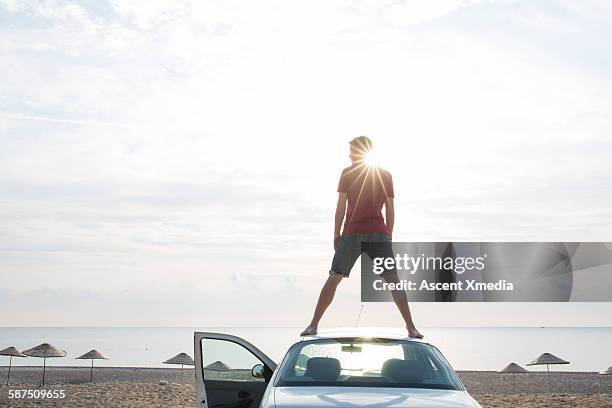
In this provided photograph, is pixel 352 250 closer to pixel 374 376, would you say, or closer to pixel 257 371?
pixel 257 371

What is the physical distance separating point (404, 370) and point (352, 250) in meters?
3.76

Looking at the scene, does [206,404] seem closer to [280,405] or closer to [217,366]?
[217,366]

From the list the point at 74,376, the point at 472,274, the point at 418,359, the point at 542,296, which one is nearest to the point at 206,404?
the point at 418,359

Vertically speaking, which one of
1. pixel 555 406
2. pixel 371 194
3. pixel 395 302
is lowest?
pixel 555 406

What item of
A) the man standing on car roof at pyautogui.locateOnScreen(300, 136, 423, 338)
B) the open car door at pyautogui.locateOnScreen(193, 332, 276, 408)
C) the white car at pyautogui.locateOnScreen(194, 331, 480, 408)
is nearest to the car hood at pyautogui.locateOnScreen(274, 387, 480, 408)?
the white car at pyautogui.locateOnScreen(194, 331, 480, 408)

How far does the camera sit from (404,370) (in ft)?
22.2

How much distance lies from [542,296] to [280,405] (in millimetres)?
20034

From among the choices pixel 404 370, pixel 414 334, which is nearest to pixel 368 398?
pixel 404 370

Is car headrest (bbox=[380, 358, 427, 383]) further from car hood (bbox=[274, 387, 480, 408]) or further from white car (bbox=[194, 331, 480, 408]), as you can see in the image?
car hood (bbox=[274, 387, 480, 408])

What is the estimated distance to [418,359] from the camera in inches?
294

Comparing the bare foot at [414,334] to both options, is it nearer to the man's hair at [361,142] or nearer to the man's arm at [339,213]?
the man's arm at [339,213]

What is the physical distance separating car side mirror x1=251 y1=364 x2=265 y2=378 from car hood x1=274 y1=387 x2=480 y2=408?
2.05 meters

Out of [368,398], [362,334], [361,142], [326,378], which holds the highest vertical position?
[361,142]

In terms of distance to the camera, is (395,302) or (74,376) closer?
(395,302)
